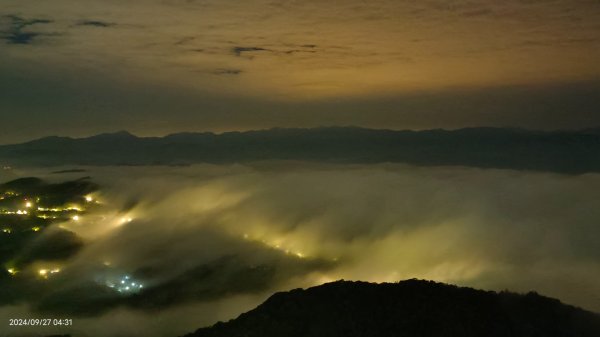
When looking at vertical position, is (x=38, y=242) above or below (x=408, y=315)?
below

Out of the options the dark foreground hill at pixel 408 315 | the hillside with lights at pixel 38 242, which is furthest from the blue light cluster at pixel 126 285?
the dark foreground hill at pixel 408 315

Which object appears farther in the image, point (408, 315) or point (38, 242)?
point (38, 242)

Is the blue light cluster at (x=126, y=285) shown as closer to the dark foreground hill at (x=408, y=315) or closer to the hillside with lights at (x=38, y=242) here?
the hillside with lights at (x=38, y=242)

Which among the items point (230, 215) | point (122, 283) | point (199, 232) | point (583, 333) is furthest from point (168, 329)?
point (230, 215)

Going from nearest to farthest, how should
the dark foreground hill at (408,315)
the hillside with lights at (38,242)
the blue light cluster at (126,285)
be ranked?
the dark foreground hill at (408,315), the blue light cluster at (126,285), the hillside with lights at (38,242)

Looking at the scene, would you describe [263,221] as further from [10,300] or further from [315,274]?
[10,300]

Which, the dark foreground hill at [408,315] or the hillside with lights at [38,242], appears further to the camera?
the hillside with lights at [38,242]

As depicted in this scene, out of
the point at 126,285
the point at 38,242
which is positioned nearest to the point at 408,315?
the point at 126,285

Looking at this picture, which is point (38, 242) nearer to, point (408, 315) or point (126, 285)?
point (126, 285)

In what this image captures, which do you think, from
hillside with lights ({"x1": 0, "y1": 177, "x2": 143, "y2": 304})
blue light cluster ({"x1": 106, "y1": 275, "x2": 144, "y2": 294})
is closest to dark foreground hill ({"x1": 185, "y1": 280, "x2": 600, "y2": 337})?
blue light cluster ({"x1": 106, "y1": 275, "x2": 144, "y2": 294})
